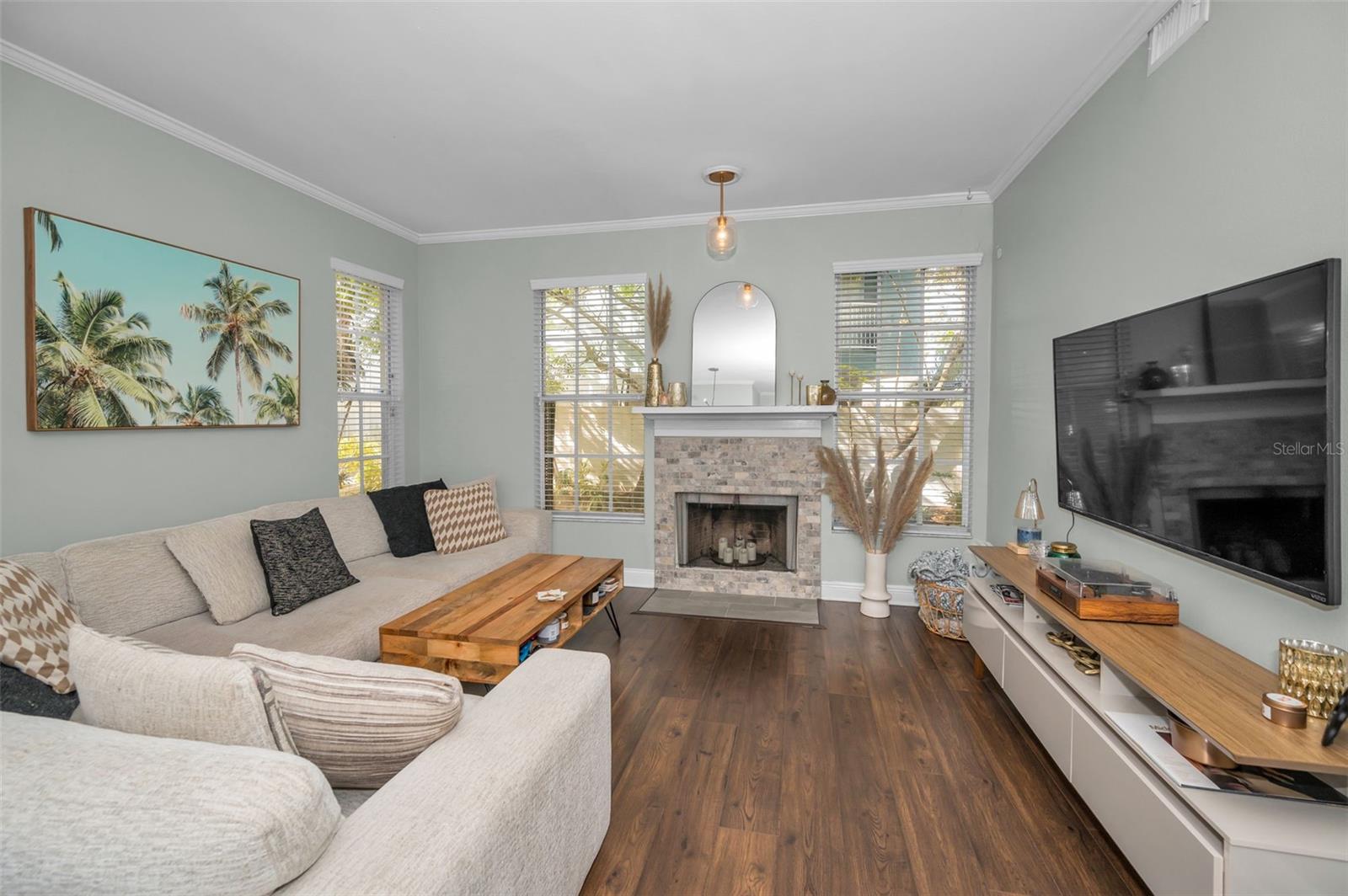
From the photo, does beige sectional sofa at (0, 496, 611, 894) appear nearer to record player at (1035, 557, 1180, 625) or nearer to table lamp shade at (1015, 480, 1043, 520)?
record player at (1035, 557, 1180, 625)

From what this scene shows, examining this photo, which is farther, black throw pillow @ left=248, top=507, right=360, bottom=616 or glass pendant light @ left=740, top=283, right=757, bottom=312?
glass pendant light @ left=740, top=283, right=757, bottom=312

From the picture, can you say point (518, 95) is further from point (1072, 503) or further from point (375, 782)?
point (1072, 503)

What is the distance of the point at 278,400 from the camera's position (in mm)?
3443

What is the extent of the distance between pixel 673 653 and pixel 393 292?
11.3 feet

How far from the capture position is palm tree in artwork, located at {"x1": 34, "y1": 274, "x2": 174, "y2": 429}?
7.86ft

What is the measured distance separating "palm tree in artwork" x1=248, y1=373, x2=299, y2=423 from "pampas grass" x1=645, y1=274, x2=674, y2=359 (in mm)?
2295

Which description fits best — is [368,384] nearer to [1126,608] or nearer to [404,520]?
[404,520]

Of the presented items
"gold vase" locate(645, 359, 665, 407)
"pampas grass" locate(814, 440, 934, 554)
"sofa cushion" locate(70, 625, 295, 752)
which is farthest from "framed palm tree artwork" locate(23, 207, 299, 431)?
"pampas grass" locate(814, 440, 934, 554)

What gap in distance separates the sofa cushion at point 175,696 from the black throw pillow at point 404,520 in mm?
2637

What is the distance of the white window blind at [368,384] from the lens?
4.05m

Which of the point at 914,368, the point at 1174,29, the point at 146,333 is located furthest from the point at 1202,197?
the point at 146,333

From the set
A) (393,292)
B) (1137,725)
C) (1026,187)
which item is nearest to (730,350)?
(1026,187)

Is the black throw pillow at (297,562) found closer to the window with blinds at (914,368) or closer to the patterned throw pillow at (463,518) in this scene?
the patterned throw pillow at (463,518)

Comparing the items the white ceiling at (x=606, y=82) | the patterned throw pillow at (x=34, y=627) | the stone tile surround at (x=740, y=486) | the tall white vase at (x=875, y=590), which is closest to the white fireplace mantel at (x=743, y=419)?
the stone tile surround at (x=740, y=486)
